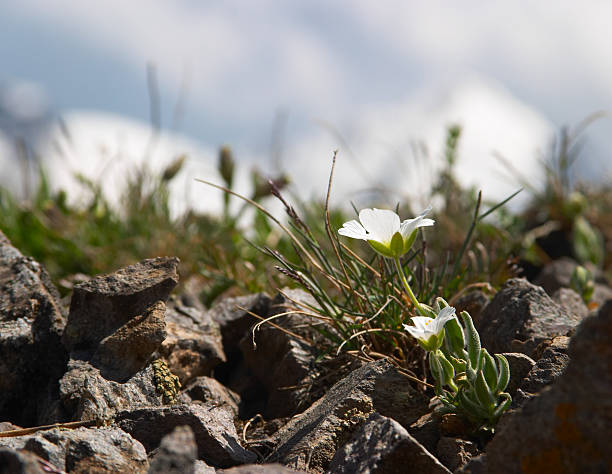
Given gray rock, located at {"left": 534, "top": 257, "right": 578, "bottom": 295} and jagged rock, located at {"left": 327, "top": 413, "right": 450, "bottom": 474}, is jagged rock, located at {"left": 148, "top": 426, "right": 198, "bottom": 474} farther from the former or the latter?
gray rock, located at {"left": 534, "top": 257, "right": 578, "bottom": 295}

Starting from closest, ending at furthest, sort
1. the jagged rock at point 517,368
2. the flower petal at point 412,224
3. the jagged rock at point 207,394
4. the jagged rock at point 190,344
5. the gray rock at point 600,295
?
1. the flower petal at point 412,224
2. the jagged rock at point 517,368
3. the jagged rock at point 207,394
4. the jagged rock at point 190,344
5. the gray rock at point 600,295

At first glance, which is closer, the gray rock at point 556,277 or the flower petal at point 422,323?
the flower petal at point 422,323

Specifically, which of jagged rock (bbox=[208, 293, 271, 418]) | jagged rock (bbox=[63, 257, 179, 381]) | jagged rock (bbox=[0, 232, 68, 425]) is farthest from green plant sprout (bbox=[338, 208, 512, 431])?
jagged rock (bbox=[0, 232, 68, 425])

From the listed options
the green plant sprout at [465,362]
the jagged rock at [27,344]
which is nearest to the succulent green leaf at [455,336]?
the green plant sprout at [465,362]

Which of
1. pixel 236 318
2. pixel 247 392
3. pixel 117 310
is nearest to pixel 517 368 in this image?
pixel 247 392

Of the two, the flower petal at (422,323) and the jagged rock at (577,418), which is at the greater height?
the jagged rock at (577,418)

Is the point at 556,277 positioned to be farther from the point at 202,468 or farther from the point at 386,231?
the point at 202,468

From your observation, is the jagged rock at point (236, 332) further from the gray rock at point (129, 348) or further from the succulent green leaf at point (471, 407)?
the succulent green leaf at point (471, 407)

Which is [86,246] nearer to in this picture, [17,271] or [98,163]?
[98,163]
